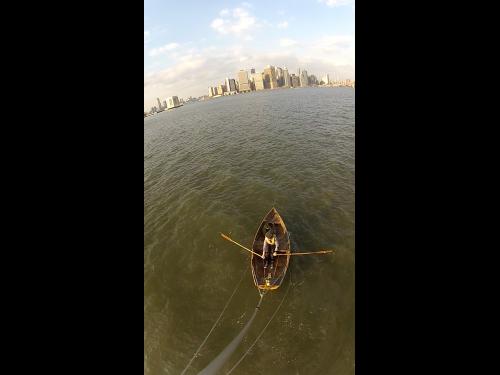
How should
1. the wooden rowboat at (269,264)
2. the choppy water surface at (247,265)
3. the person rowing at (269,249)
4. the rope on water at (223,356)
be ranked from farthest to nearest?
the person rowing at (269,249)
the wooden rowboat at (269,264)
the choppy water surface at (247,265)
the rope on water at (223,356)

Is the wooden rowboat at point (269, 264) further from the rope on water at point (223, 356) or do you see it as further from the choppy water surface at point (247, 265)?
the rope on water at point (223, 356)

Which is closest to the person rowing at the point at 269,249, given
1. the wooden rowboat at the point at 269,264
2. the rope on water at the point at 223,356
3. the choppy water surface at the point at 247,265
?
the wooden rowboat at the point at 269,264

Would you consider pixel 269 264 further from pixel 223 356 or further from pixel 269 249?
pixel 223 356

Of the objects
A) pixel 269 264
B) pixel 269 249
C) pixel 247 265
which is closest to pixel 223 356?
pixel 269 264

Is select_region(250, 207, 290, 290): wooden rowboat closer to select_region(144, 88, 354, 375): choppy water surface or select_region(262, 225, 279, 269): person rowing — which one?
select_region(262, 225, 279, 269): person rowing

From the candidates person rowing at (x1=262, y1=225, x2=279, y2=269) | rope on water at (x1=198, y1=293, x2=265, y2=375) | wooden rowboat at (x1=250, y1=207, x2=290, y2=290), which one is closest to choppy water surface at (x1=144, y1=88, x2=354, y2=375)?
rope on water at (x1=198, y1=293, x2=265, y2=375)
